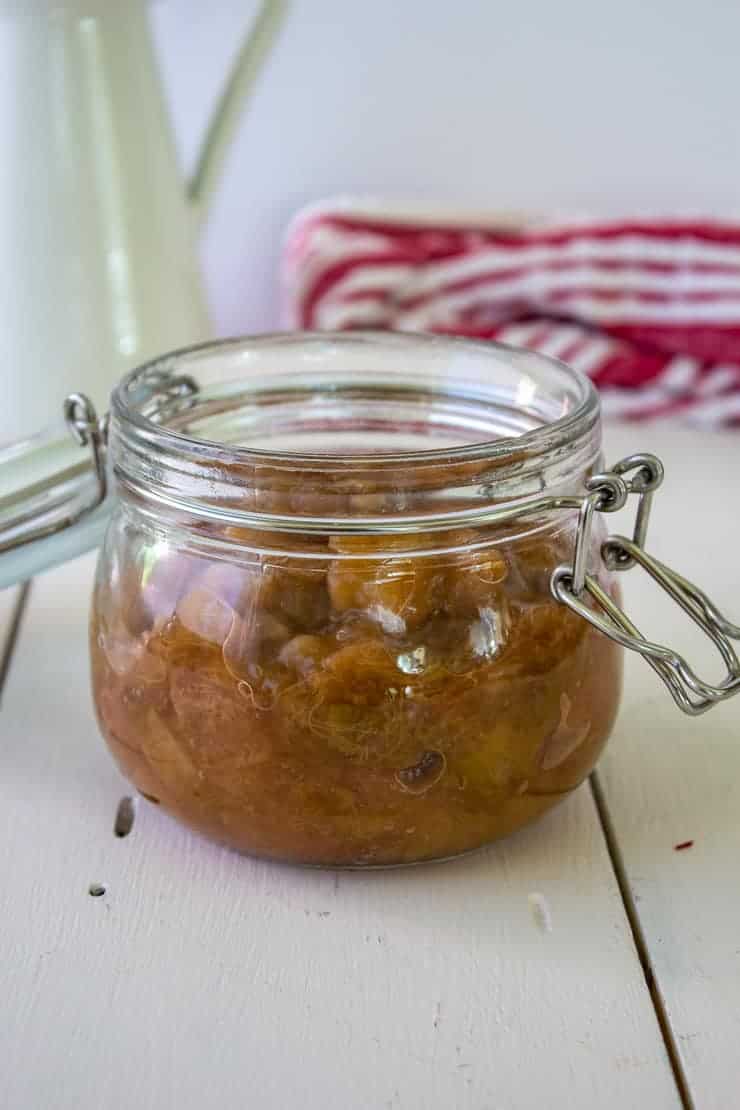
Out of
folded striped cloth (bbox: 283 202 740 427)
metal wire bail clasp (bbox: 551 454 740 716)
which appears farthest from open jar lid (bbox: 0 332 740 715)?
folded striped cloth (bbox: 283 202 740 427)

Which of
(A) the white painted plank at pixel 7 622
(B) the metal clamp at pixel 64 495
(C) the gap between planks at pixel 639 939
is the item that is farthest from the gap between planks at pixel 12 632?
(C) the gap between planks at pixel 639 939

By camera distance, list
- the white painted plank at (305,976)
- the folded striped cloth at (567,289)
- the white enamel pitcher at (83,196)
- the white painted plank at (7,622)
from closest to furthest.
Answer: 1. the white painted plank at (305,976)
2. the white painted plank at (7,622)
3. the white enamel pitcher at (83,196)
4. the folded striped cloth at (567,289)

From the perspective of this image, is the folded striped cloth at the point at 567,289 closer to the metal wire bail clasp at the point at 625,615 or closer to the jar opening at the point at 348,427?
the jar opening at the point at 348,427

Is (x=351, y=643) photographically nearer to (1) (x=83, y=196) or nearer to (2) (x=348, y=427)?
(2) (x=348, y=427)

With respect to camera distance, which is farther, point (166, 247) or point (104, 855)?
point (166, 247)

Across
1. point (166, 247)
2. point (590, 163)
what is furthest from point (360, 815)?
point (590, 163)

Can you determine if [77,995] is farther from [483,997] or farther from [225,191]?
[225,191]

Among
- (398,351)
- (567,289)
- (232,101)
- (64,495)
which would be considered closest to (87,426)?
(64,495)
